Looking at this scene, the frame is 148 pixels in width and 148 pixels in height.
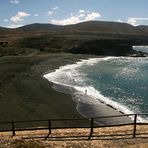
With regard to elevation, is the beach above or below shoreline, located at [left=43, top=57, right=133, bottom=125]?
above

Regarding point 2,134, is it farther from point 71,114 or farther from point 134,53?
point 134,53

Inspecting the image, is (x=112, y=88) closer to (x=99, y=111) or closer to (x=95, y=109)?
(x=95, y=109)

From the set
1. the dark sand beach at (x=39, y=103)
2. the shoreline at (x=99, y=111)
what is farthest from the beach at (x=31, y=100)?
the shoreline at (x=99, y=111)

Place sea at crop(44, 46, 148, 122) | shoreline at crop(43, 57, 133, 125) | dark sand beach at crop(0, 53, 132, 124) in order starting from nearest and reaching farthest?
shoreline at crop(43, 57, 133, 125) < dark sand beach at crop(0, 53, 132, 124) < sea at crop(44, 46, 148, 122)

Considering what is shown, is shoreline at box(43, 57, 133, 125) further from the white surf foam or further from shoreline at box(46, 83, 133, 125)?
the white surf foam

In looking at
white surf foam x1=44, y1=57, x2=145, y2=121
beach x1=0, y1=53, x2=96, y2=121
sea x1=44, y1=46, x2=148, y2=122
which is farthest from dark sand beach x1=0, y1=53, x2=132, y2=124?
sea x1=44, y1=46, x2=148, y2=122

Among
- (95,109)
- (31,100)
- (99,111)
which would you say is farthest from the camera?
(31,100)

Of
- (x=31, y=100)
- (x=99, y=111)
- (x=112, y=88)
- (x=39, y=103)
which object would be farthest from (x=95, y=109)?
(x=112, y=88)

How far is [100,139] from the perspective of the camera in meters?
24.1

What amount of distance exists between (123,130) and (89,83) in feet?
149

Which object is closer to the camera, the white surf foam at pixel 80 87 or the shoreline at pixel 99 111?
the shoreline at pixel 99 111

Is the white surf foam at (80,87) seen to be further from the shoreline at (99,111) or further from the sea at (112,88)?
the shoreline at (99,111)

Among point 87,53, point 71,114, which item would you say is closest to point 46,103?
point 71,114

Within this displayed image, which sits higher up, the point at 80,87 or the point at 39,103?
the point at 39,103
